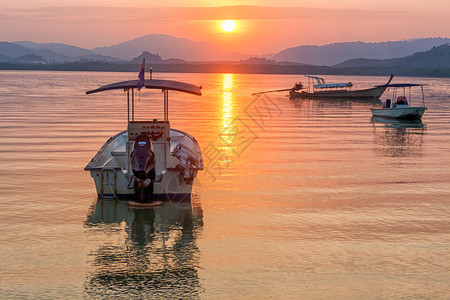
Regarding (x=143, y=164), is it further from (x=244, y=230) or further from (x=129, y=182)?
(x=244, y=230)

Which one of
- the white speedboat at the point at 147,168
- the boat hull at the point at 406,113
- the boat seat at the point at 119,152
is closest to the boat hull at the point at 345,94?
the boat hull at the point at 406,113

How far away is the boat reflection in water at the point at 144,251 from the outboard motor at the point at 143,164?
2.62ft

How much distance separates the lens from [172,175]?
18625 millimetres

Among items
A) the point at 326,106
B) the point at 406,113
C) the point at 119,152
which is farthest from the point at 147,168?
the point at 326,106

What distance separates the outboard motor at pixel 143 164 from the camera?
57.6 ft

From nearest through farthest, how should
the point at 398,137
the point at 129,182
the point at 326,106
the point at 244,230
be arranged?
the point at 244,230
the point at 129,182
the point at 398,137
the point at 326,106

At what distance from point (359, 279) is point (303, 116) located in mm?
44747

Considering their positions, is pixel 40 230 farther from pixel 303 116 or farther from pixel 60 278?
pixel 303 116

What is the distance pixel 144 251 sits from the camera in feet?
46.4

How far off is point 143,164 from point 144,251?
3992mm

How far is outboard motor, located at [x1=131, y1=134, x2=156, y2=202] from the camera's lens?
17.6 m

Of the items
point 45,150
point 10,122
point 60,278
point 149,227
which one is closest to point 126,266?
point 60,278

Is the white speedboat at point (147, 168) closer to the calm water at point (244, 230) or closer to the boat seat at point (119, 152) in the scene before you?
the boat seat at point (119, 152)

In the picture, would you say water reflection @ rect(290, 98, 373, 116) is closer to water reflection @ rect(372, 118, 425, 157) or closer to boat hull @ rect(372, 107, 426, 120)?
boat hull @ rect(372, 107, 426, 120)
